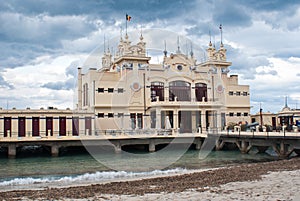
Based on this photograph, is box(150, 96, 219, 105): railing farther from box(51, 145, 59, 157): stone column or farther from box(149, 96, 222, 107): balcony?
box(51, 145, 59, 157): stone column

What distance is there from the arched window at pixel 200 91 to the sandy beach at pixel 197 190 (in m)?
33.1

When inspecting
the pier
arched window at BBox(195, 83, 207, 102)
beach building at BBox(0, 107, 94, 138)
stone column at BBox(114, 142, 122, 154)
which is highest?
arched window at BBox(195, 83, 207, 102)

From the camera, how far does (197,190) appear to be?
1214cm

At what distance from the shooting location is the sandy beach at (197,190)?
11023 millimetres

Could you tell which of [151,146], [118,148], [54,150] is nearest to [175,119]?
[151,146]

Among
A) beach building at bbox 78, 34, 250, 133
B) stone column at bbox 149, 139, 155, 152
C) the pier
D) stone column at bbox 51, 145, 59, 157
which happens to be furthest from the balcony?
stone column at bbox 51, 145, 59, 157

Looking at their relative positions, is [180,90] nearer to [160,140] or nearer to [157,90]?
[157,90]

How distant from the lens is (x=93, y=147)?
3528cm

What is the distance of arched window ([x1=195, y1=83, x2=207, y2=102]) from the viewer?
48.4 metres

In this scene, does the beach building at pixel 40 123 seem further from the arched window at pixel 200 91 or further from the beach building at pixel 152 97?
the arched window at pixel 200 91

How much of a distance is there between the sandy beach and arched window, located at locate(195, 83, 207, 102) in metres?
33.1

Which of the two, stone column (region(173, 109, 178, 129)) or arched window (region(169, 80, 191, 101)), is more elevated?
arched window (region(169, 80, 191, 101))

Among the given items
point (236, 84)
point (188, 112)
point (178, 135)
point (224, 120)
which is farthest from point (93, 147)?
point (236, 84)

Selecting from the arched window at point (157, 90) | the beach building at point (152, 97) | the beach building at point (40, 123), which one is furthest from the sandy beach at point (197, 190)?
the arched window at point (157, 90)
